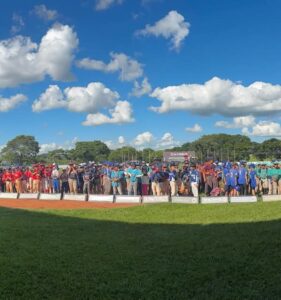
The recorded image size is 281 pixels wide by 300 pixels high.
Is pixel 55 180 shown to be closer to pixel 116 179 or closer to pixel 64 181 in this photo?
pixel 64 181

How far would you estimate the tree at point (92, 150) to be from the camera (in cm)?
12874

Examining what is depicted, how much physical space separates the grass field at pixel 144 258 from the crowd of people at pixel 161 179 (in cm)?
677

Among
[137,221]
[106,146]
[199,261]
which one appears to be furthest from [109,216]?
[106,146]

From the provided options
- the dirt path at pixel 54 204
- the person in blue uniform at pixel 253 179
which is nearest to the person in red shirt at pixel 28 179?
the dirt path at pixel 54 204

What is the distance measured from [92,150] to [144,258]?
127847 mm

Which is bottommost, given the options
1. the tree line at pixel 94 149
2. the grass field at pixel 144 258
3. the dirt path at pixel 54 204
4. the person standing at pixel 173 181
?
the grass field at pixel 144 258

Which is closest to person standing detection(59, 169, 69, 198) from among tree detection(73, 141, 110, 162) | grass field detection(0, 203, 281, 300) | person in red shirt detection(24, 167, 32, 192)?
person in red shirt detection(24, 167, 32, 192)

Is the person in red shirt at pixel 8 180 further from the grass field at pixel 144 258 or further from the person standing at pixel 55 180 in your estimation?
the grass field at pixel 144 258

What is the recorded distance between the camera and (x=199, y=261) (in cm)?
880

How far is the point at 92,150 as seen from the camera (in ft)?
447

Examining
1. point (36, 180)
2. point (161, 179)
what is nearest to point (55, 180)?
point (36, 180)

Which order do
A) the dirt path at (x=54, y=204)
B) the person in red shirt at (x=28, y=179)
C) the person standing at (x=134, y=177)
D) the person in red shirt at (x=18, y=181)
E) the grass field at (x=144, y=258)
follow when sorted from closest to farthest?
the grass field at (x=144, y=258), the dirt path at (x=54, y=204), the person standing at (x=134, y=177), the person in red shirt at (x=28, y=179), the person in red shirt at (x=18, y=181)

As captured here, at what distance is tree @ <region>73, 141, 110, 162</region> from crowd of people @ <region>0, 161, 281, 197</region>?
3909 inches

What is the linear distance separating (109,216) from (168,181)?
23.3 ft
